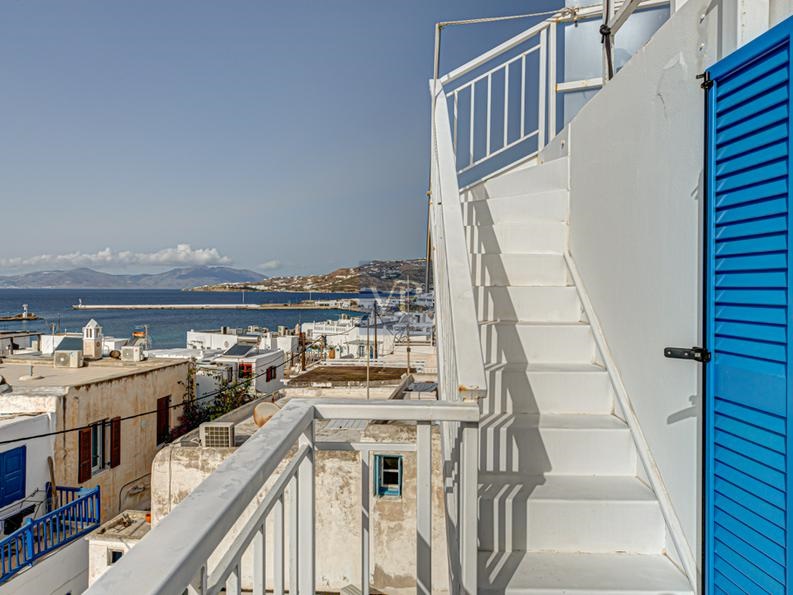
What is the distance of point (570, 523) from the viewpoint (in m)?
1.91

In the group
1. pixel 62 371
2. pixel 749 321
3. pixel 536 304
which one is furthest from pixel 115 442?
pixel 749 321

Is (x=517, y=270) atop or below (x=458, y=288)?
atop

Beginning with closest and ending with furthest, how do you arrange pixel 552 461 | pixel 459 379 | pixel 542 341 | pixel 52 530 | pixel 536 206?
pixel 459 379 → pixel 552 461 → pixel 542 341 → pixel 536 206 → pixel 52 530

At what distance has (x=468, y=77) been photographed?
3965mm

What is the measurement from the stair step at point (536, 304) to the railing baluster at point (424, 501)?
1541 mm

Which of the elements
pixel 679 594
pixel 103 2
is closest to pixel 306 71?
pixel 103 2

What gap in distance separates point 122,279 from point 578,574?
20053 centimetres

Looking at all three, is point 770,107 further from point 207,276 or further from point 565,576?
point 207,276

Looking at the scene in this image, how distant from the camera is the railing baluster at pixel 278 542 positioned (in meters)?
1.05

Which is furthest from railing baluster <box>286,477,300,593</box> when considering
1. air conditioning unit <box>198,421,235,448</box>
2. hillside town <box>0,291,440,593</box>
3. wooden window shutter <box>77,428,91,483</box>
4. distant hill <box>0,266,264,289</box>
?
distant hill <box>0,266,264,289</box>

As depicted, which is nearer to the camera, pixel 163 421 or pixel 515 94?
pixel 515 94

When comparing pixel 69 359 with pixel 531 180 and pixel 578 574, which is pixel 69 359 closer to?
pixel 531 180

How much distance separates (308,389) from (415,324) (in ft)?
31.3

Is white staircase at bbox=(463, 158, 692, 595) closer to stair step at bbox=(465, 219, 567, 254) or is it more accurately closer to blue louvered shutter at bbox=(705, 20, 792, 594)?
stair step at bbox=(465, 219, 567, 254)
